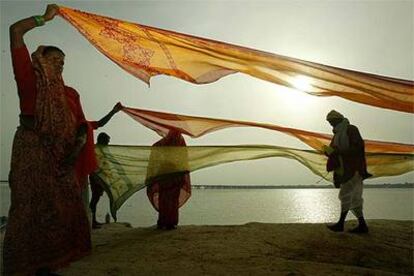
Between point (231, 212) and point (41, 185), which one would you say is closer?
point (41, 185)

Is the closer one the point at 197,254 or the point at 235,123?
the point at 197,254

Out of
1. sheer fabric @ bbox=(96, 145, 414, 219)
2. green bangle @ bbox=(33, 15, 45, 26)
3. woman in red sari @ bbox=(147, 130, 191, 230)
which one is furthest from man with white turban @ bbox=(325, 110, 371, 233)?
green bangle @ bbox=(33, 15, 45, 26)

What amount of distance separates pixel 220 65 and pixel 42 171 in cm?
267

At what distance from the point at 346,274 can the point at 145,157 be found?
345 cm

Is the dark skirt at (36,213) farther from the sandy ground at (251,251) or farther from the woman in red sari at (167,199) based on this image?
the woman in red sari at (167,199)

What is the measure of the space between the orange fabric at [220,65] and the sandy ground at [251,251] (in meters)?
1.97

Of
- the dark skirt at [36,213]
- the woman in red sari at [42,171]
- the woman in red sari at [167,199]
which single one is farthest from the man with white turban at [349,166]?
the dark skirt at [36,213]

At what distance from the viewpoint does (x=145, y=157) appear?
6465 mm

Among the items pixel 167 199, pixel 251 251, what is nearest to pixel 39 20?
pixel 251 251

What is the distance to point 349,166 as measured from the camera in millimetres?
6469

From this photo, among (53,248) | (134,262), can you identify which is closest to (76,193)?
(53,248)

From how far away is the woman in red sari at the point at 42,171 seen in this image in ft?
12.8

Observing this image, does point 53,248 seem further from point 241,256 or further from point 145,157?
point 145,157

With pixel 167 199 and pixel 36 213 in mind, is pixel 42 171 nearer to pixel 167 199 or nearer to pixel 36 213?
pixel 36 213
